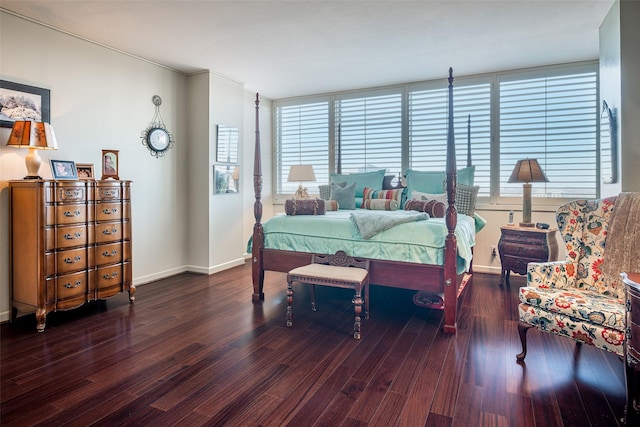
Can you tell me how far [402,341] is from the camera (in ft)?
8.88

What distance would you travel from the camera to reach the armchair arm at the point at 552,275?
7.95 ft

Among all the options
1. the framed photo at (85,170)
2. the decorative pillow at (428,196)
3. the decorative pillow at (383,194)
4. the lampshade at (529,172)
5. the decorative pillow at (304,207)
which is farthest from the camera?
the decorative pillow at (383,194)

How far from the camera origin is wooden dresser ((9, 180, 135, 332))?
9.62 feet

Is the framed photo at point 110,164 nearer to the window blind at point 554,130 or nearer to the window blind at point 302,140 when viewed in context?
the window blind at point 302,140

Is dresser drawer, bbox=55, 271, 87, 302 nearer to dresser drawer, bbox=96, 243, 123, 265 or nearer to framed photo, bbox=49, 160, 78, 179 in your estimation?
dresser drawer, bbox=96, 243, 123, 265

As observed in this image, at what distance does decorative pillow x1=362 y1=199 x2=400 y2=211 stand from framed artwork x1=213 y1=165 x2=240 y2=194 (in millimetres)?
1882

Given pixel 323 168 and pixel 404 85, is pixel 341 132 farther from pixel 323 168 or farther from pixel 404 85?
pixel 404 85

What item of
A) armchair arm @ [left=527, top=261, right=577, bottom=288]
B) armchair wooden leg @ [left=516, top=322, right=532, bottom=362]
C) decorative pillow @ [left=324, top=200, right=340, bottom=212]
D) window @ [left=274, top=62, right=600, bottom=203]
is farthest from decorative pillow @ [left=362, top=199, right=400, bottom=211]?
armchair wooden leg @ [left=516, top=322, right=532, bottom=362]

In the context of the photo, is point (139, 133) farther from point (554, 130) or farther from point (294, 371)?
point (554, 130)

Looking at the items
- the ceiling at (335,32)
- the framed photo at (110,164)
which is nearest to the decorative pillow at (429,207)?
the ceiling at (335,32)

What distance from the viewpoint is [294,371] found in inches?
88.4

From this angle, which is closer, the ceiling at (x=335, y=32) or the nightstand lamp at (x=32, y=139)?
the nightstand lamp at (x=32, y=139)

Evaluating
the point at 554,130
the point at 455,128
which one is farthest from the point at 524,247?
the point at 455,128

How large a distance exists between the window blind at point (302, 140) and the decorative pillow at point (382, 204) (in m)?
1.44
